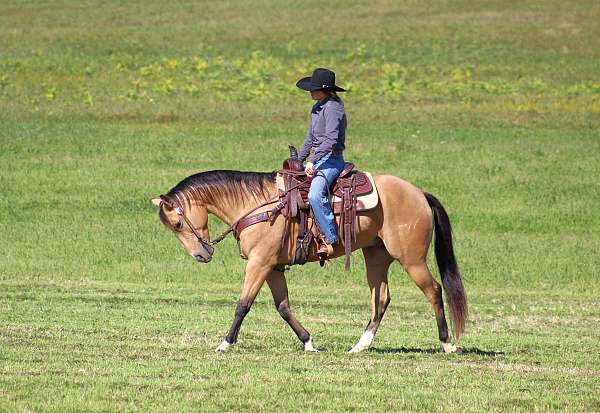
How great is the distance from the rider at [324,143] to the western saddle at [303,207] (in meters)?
0.10

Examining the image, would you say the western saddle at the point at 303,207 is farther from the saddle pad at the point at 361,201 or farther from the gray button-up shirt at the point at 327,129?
the gray button-up shirt at the point at 327,129

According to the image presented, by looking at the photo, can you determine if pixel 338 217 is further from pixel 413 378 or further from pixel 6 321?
pixel 6 321

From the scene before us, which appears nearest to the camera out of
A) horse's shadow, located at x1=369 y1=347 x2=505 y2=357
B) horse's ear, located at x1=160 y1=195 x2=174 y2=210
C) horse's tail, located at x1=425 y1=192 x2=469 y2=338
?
horse's ear, located at x1=160 y1=195 x2=174 y2=210

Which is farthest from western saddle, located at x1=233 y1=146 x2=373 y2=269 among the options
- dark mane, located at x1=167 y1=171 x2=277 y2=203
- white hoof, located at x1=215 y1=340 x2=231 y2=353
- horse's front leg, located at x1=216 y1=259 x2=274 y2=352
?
white hoof, located at x1=215 y1=340 x2=231 y2=353

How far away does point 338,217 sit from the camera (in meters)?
13.3

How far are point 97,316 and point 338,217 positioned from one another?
155 inches

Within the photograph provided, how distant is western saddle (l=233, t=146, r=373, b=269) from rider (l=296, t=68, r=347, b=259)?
4.0 inches

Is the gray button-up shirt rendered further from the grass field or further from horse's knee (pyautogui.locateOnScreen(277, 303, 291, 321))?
the grass field

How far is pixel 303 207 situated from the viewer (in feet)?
43.2

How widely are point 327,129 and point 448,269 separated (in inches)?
82.2

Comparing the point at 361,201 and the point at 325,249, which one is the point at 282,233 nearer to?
the point at 325,249

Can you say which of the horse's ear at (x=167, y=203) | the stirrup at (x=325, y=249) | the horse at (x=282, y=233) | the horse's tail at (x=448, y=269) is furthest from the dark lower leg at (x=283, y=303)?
the horse's tail at (x=448, y=269)

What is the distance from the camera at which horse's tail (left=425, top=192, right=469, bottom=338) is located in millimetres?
13703

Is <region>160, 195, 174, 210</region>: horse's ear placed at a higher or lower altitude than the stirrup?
higher
